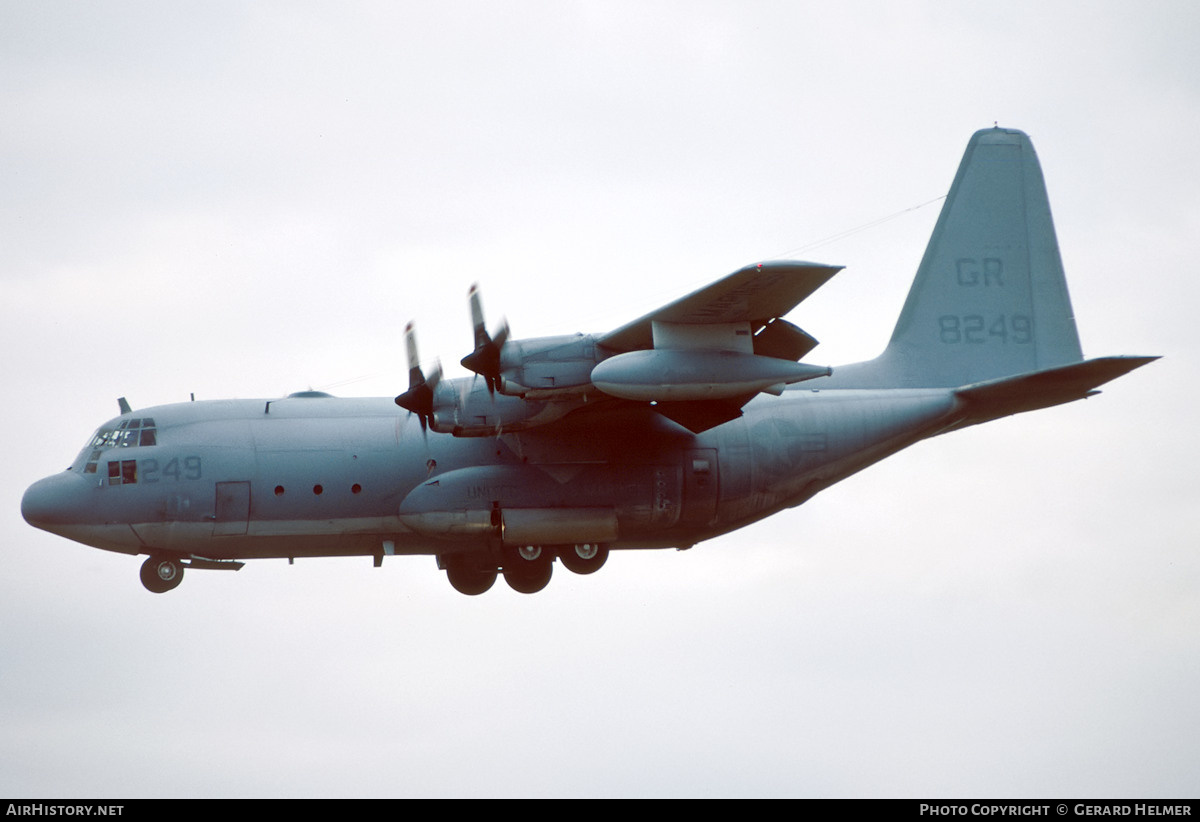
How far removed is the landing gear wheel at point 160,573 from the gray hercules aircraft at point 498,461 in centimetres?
3

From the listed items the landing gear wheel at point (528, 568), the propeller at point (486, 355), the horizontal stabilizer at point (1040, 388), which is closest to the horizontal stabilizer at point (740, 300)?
the propeller at point (486, 355)

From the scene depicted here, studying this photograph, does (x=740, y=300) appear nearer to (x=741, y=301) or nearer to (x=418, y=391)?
(x=741, y=301)

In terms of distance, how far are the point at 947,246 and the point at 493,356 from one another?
886cm

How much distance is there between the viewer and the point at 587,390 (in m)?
23.9

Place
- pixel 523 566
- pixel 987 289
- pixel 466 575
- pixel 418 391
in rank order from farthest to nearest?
pixel 987 289
pixel 466 575
pixel 523 566
pixel 418 391

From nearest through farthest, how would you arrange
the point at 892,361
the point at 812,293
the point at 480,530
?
the point at 812,293 → the point at 480,530 → the point at 892,361

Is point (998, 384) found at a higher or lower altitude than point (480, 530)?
higher

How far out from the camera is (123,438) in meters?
25.8

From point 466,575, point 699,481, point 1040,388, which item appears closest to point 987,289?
point 1040,388

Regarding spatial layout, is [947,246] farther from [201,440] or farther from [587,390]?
[201,440]

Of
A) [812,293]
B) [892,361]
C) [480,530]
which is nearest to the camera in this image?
[812,293]

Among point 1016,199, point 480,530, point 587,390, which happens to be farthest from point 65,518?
point 1016,199

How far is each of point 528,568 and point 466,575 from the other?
114 cm

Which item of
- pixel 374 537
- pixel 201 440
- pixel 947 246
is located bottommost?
pixel 374 537
